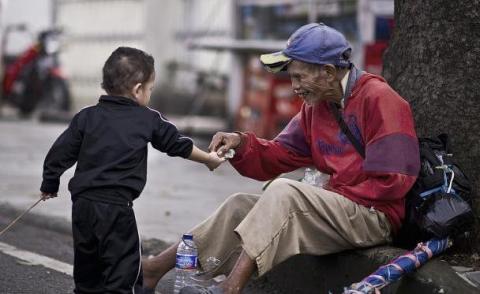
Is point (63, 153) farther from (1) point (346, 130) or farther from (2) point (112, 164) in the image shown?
(1) point (346, 130)

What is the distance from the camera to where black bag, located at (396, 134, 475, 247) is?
3752 mm

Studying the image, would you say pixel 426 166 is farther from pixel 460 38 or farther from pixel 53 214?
pixel 53 214

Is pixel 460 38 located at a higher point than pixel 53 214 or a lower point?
higher

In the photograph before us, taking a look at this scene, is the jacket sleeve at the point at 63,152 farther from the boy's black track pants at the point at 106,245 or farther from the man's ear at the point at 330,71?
the man's ear at the point at 330,71

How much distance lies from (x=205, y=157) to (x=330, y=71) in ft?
2.23

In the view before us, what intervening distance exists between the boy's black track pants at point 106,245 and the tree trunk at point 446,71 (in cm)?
156

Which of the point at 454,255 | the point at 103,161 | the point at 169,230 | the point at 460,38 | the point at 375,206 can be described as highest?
the point at 460,38

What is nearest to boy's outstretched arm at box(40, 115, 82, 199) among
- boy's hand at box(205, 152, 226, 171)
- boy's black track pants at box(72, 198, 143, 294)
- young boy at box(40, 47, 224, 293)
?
young boy at box(40, 47, 224, 293)

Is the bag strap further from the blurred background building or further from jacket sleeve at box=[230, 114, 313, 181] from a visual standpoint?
the blurred background building

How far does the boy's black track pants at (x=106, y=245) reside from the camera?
365cm

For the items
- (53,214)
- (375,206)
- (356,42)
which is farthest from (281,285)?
(356,42)

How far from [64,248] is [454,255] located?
2.45 m

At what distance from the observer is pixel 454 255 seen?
162 inches

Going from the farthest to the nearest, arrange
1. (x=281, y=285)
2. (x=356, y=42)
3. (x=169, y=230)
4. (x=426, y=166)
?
1. (x=356, y=42)
2. (x=169, y=230)
3. (x=281, y=285)
4. (x=426, y=166)
